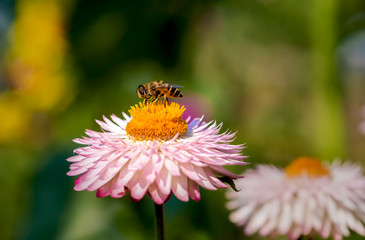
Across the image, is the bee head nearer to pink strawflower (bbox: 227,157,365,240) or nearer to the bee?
the bee

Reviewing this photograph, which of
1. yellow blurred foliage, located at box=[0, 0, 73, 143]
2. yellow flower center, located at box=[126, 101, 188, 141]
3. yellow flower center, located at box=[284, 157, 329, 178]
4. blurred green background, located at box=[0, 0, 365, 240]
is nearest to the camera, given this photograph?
yellow flower center, located at box=[126, 101, 188, 141]

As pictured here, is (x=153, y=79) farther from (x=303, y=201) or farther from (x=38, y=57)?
(x=303, y=201)

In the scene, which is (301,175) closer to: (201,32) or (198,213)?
(198,213)

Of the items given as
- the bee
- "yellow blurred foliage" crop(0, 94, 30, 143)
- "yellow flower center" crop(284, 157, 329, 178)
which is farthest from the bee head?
"yellow blurred foliage" crop(0, 94, 30, 143)

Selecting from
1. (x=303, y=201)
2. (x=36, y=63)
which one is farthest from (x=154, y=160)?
(x=36, y=63)

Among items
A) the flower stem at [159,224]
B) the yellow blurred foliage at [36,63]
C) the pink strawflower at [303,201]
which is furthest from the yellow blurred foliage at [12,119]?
the flower stem at [159,224]

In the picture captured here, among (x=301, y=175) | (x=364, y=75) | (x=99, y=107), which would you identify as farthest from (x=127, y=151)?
(x=364, y=75)

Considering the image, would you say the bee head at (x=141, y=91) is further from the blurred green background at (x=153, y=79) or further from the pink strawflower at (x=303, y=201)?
the blurred green background at (x=153, y=79)
